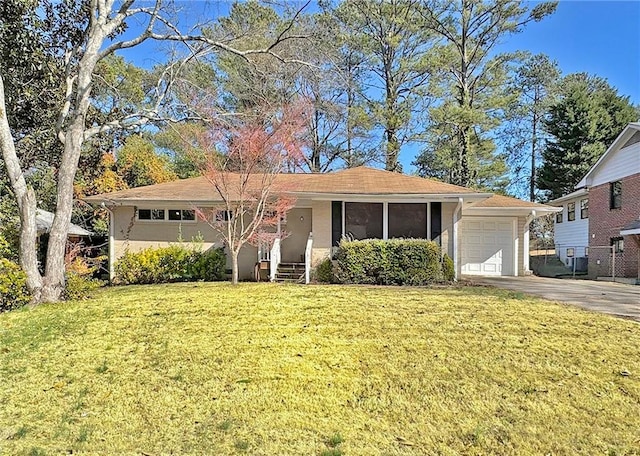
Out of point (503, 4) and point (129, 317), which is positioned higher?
point (503, 4)

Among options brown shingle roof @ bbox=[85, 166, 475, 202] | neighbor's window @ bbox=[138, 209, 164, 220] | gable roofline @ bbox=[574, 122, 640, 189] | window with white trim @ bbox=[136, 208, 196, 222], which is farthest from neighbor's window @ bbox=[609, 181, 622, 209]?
neighbor's window @ bbox=[138, 209, 164, 220]

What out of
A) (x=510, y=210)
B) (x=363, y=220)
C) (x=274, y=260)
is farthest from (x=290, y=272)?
(x=510, y=210)

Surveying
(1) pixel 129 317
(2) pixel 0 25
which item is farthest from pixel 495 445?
(2) pixel 0 25

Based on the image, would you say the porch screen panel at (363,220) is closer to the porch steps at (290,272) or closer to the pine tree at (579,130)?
the porch steps at (290,272)

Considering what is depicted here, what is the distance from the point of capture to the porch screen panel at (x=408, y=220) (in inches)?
503

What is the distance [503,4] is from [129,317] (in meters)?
24.3

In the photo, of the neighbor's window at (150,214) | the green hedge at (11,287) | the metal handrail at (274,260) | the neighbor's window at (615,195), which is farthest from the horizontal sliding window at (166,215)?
the neighbor's window at (615,195)

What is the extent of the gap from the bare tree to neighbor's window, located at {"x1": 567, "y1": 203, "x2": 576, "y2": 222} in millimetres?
18514

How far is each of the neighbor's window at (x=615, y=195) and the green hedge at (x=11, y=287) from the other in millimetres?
20416

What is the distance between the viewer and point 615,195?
714 inches

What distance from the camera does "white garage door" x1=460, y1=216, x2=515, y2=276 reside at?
15.9m

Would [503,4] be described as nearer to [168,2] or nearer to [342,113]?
[342,113]

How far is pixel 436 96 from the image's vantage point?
77.9 feet

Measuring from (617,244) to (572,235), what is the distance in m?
5.12
